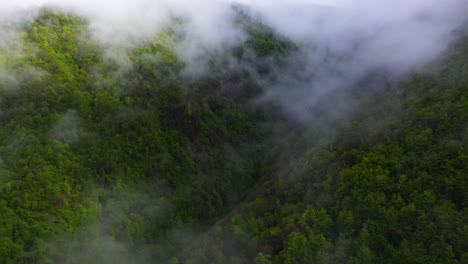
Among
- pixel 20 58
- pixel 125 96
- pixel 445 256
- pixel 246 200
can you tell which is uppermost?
pixel 20 58

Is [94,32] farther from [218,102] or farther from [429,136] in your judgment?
[429,136]

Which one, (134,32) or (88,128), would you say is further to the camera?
(134,32)

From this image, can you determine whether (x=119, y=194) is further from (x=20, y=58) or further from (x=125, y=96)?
(x=20, y=58)

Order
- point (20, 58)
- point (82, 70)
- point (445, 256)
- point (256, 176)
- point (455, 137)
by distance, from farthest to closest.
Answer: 1. point (256, 176)
2. point (82, 70)
3. point (20, 58)
4. point (455, 137)
5. point (445, 256)

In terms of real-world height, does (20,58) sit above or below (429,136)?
above

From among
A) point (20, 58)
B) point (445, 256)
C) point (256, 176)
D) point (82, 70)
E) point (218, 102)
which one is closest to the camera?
point (445, 256)

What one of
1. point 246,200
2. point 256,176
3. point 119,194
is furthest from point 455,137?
point 119,194

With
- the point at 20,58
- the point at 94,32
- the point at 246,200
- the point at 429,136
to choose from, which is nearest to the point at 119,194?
the point at 246,200
